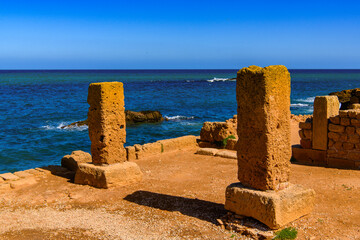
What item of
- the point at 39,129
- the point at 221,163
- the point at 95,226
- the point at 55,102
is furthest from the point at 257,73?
the point at 55,102

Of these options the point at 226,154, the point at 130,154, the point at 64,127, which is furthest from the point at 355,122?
the point at 64,127

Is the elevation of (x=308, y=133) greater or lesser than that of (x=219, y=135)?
greater

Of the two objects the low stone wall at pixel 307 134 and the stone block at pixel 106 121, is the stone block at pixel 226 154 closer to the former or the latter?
the low stone wall at pixel 307 134

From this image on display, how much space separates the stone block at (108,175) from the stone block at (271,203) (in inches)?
125

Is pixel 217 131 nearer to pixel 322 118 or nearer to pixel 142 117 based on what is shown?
pixel 322 118

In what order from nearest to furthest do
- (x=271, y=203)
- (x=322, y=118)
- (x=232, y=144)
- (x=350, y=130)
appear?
1. (x=271, y=203)
2. (x=350, y=130)
3. (x=322, y=118)
4. (x=232, y=144)

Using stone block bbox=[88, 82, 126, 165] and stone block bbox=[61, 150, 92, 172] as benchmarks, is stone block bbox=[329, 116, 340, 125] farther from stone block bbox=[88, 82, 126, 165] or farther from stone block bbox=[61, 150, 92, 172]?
stone block bbox=[61, 150, 92, 172]

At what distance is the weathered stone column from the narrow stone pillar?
5189 mm

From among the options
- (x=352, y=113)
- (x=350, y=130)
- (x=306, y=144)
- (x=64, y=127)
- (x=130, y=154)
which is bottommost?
(x=64, y=127)

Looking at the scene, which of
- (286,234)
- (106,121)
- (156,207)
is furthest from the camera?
(106,121)

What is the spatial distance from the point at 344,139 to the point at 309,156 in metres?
1.19

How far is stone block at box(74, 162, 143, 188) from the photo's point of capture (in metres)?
8.67

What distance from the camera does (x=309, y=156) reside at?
10930mm

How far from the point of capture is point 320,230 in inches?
237
